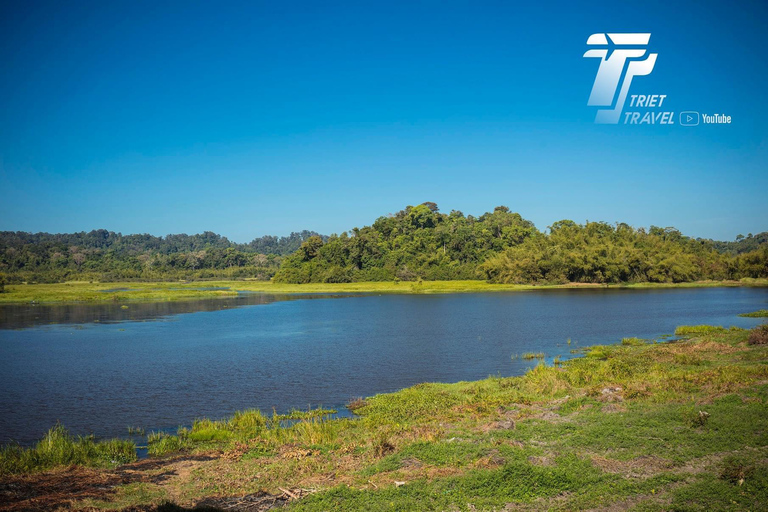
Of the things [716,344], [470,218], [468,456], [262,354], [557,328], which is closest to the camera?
[468,456]

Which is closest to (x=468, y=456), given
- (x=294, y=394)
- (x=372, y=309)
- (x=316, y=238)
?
(x=294, y=394)

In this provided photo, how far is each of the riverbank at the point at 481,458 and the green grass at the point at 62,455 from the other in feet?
1.60

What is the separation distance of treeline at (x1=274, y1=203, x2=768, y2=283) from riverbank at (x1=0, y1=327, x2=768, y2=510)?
10238 cm

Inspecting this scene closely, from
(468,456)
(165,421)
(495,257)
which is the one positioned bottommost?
(165,421)

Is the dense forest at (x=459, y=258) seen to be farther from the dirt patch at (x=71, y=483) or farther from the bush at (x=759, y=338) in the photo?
the dirt patch at (x=71, y=483)

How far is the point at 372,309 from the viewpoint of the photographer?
7300 centimetres

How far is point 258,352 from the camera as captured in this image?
38.4m

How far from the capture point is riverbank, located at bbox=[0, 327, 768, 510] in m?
11.1

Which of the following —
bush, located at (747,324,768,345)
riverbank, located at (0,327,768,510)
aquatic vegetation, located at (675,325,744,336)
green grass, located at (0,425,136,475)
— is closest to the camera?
riverbank, located at (0,327,768,510)

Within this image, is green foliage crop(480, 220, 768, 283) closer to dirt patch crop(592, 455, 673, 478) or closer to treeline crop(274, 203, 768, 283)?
treeline crop(274, 203, 768, 283)

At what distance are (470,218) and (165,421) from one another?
161241 mm

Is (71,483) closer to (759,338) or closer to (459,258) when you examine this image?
(759,338)

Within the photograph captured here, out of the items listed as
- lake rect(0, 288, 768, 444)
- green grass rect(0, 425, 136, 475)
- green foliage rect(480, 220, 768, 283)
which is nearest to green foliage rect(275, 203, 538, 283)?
green foliage rect(480, 220, 768, 283)

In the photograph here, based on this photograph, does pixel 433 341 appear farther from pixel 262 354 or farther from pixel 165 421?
pixel 165 421
